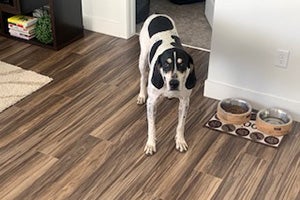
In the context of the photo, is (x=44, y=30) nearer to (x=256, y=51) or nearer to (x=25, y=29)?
(x=25, y=29)

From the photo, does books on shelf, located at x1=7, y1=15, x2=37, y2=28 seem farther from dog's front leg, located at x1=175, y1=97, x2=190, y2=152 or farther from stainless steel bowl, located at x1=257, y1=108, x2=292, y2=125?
stainless steel bowl, located at x1=257, y1=108, x2=292, y2=125

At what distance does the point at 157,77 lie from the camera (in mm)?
2264

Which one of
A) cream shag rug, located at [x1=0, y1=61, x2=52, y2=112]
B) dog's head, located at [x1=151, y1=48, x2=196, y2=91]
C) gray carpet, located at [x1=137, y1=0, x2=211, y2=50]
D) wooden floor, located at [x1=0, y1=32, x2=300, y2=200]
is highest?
dog's head, located at [x1=151, y1=48, x2=196, y2=91]

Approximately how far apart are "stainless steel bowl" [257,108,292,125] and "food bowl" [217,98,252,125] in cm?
9

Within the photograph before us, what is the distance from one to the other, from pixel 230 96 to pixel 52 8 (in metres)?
1.55

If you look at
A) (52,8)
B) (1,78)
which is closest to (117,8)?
(52,8)

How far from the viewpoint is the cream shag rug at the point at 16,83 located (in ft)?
9.72

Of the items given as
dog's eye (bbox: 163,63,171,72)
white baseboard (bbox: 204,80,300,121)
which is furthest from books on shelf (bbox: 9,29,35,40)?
dog's eye (bbox: 163,63,171,72)

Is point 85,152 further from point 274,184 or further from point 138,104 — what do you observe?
point 274,184

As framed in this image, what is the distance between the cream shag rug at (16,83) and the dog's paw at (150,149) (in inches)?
40.1

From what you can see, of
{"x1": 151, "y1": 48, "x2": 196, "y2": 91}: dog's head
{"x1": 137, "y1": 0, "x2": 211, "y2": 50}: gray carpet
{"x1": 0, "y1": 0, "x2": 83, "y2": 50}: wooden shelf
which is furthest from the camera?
{"x1": 137, "y1": 0, "x2": 211, "y2": 50}: gray carpet

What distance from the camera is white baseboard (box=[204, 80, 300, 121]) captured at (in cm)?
274

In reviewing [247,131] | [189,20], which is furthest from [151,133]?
[189,20]

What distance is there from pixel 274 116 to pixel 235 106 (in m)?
0.25
